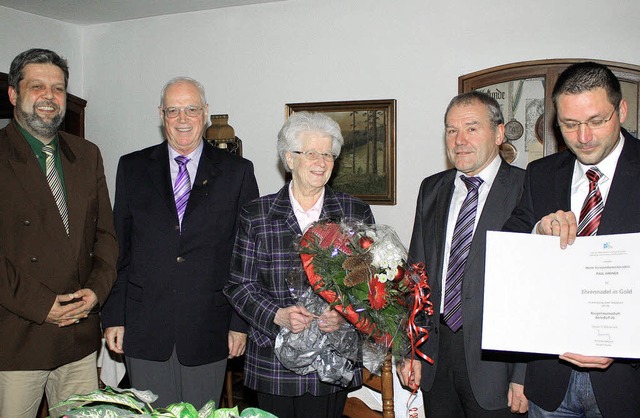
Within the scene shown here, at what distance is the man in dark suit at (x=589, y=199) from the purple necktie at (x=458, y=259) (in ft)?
1.15

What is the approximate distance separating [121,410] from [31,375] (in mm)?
1776

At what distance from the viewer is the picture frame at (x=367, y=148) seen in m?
5.16

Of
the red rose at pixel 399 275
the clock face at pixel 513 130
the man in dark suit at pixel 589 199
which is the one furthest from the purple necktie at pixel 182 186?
the clock face at pixel 513 130

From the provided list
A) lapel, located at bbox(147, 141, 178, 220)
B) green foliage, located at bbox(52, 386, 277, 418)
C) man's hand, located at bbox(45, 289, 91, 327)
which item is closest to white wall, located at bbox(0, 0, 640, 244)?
lapel, located at bbox(147, 141, 178, 220)

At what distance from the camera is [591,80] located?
1.92 metres

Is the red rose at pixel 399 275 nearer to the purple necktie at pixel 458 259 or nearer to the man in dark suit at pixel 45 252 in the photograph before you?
the purple necktie at pixel 458 259

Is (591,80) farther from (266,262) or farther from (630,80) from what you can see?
(630,80)

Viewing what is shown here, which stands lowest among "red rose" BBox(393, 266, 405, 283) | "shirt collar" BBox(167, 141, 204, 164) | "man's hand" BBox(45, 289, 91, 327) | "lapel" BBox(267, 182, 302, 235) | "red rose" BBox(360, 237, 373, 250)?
"man's hand" BBox(45, 289, 91, 327)

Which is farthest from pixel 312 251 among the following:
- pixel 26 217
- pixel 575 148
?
pixel 26 217

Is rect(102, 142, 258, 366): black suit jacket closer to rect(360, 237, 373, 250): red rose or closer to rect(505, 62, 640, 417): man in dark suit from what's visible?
rect(360, 237, 373, 250): red rose

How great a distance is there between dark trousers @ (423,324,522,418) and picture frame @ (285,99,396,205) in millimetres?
2884

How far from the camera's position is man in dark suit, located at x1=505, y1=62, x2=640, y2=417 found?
190cm

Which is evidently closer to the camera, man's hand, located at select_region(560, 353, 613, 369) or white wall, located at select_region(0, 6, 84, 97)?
man's hand, located at select_region(560, 353, 613, 369)

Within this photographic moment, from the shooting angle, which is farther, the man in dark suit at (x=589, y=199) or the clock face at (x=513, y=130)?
the clock face at (x=513, y=130)
